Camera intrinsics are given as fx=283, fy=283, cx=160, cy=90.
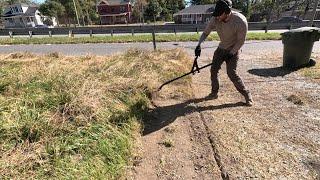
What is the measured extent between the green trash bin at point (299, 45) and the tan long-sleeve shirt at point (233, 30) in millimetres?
3249

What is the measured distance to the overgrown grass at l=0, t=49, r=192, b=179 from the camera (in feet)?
9.33

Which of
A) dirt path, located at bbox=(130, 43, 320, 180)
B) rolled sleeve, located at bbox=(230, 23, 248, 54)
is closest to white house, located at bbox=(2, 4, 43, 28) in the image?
dirt path, located at bbox=(130, 43, 320, 180)

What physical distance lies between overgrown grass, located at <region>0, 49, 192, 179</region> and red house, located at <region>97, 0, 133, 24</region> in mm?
55155

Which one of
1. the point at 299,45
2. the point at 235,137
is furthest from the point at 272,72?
the point at 235,137

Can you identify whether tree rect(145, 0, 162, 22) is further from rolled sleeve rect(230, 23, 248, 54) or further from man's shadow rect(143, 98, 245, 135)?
rolled sleeve rect(230, 23, 248, 54)

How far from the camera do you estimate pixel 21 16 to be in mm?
58406

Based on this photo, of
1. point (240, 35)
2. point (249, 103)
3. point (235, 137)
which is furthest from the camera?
point (249, 103)

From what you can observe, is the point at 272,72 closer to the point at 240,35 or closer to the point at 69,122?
the point at 240,35

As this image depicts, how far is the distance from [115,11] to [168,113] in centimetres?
5744

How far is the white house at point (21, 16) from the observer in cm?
5841

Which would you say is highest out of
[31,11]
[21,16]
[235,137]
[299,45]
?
→ [31,11]

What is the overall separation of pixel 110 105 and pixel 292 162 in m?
2.50

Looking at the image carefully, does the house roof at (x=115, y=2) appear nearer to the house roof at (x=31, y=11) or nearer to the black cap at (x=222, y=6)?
the house roof at (x=31, y=11)

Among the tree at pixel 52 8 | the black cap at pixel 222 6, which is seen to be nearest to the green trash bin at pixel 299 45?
the black cap at pixel 222 6
